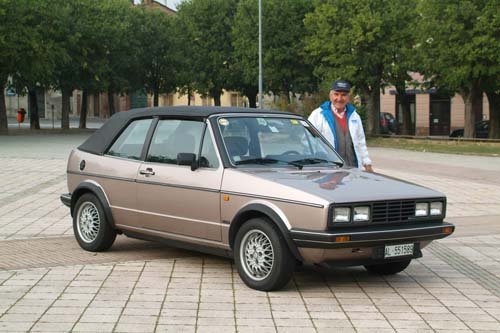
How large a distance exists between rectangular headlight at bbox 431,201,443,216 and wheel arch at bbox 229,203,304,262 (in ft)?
4.43

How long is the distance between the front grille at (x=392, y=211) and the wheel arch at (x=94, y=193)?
10.1 feet

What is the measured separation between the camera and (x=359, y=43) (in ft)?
134

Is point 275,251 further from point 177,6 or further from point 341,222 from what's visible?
point 177,6

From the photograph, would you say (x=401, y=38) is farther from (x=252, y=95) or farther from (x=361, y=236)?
(x=361, y=236)

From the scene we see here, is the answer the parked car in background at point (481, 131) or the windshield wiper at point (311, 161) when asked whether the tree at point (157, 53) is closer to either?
the parked car in background at point (481, 131)

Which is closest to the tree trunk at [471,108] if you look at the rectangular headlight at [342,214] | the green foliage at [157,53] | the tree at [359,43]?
the tree at [359,43]

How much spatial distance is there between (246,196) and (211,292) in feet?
2.96

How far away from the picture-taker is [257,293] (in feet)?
22.4

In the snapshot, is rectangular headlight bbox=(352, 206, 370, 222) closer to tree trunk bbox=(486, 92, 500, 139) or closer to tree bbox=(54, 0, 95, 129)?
tree trunk bbox=(486, 92, 500, 139)

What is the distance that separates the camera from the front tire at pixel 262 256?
21.9 feet

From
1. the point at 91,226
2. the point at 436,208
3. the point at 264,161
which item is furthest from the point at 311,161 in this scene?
the point at 91,226

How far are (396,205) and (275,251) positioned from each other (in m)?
1.13

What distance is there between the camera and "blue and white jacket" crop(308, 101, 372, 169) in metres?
8.95

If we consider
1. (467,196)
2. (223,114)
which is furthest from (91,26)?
(223,114)
